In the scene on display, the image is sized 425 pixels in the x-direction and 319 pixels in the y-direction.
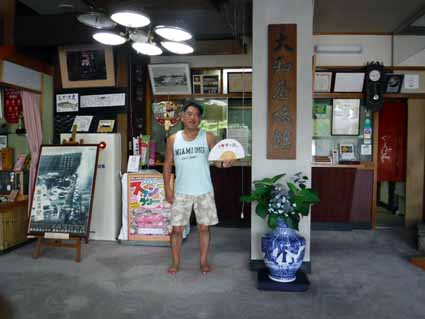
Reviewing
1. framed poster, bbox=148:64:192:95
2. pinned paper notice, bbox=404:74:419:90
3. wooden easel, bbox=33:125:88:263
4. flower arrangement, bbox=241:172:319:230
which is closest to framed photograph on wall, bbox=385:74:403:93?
pinned paper notice, bbox=404:74:419:90

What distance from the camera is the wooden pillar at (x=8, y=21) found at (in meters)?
4.04

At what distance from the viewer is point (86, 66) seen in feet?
15.0

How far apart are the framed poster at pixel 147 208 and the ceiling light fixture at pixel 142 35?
146 cm

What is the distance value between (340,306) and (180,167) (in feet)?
5.50

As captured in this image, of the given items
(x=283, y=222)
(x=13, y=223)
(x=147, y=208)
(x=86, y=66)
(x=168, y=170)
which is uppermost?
(x=86, y=66)

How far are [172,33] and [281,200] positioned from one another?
5.82ft

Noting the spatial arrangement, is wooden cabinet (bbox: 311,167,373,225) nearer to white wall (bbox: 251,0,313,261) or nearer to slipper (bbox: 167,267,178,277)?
white wall (bbox: 251,0,313,261)

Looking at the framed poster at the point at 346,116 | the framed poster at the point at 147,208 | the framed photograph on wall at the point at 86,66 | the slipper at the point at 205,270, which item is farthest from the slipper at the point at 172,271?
Result: the framed poster at the point at 346,116

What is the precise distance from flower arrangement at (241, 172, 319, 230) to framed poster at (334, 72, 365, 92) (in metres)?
2.66

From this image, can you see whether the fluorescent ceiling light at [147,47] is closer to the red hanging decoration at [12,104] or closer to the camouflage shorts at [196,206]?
the camouflage shorts at [196,206]

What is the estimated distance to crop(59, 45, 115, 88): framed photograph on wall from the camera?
14.8ft

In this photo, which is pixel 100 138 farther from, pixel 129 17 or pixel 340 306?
pixel 340 306

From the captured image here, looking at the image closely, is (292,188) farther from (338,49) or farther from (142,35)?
(338,49)

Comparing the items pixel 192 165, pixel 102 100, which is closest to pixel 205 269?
pixel 192 165
